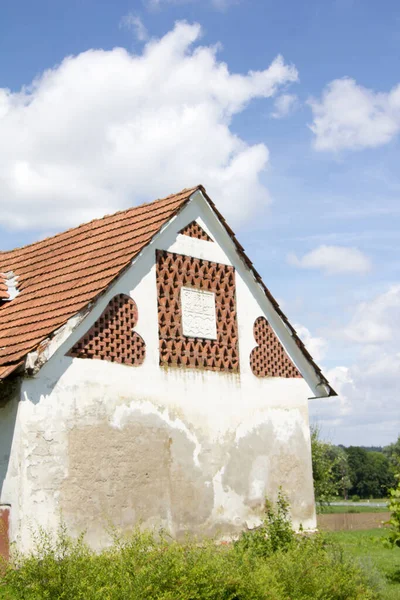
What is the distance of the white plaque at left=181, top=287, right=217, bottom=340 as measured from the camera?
48.8 feet

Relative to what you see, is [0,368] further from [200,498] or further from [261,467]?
[261,467]

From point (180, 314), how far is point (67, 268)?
2.32 meters

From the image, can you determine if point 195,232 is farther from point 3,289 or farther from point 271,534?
point 271,534

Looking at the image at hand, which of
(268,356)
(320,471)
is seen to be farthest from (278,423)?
(320,471)

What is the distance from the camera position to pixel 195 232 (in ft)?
50.6

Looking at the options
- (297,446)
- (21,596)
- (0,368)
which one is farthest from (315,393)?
(21,596)

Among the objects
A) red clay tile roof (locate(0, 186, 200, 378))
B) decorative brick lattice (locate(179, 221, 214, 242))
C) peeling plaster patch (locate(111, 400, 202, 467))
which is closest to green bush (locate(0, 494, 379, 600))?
peeling plaster patch (locate(111, 400, 202, 467))

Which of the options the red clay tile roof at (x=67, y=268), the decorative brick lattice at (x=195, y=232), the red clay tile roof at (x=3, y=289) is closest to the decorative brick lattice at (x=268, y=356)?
the decorative brick lattice at (x=195, y=232)

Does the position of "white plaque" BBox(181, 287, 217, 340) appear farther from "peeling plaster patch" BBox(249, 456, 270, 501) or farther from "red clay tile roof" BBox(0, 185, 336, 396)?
"peeling plaster patch" BBox(249, 456, 270, 501)

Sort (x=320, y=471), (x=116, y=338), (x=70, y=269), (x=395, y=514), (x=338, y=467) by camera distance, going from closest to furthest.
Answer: (x=116, y=338), (x=70, y=269), (x=395, y=514), (x=320, y=471), (x=338, y=467)

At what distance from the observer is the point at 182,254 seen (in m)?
15.0

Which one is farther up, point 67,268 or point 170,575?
point 67,268

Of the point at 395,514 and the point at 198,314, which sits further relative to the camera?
the point at 395,514

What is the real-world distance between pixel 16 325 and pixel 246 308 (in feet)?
16.5
